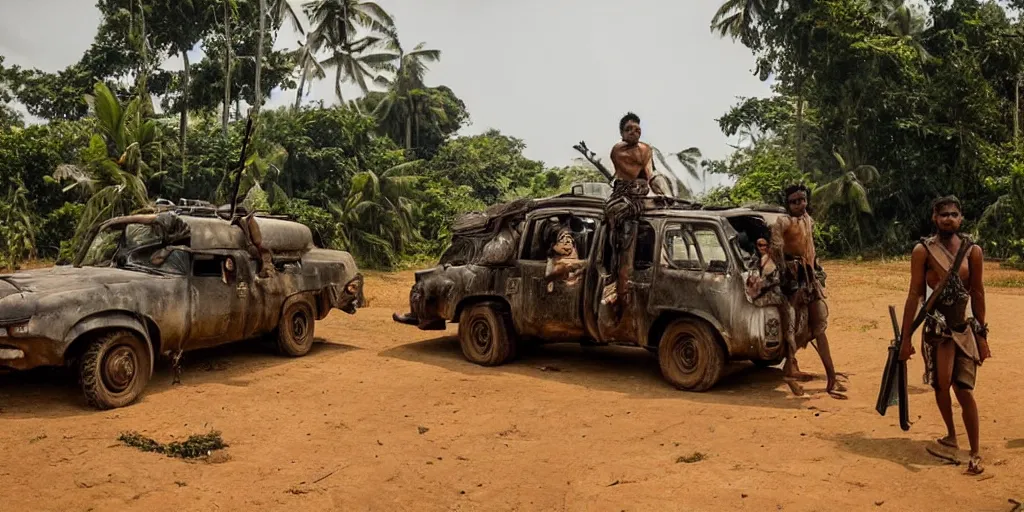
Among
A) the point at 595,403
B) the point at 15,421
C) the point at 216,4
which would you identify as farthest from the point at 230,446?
the point at 216,4

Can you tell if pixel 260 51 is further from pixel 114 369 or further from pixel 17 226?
pixel 114 369

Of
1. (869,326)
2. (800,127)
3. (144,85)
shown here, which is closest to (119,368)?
(869,326)

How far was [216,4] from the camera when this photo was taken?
94.7ft

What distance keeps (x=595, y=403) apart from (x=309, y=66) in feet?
100

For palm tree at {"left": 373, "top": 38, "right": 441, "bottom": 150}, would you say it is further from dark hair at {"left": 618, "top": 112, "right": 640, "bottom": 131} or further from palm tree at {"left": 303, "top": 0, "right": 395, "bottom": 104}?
dark hair at {"left": 618, "top": 112, "right": 640, "bottom": 131}

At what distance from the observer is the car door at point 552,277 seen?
29.3 ft

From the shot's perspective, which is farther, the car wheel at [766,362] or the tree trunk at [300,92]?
the tree trunk at [300,92]

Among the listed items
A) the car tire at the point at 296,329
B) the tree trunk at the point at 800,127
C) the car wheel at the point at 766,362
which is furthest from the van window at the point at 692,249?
the tree trunk at the point at 800,127

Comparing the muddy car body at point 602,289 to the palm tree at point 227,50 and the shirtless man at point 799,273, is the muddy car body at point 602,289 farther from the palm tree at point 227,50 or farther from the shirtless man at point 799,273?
the palm tree at point 227,50

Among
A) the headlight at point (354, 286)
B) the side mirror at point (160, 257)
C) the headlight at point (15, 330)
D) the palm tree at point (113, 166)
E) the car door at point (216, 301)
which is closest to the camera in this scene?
the headlight at point (15, 330)

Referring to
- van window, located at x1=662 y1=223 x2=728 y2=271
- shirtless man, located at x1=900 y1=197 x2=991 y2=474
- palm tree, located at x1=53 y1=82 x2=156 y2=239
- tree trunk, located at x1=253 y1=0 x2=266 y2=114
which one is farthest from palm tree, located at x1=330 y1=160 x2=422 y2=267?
shirtless man, located at x1=900 y1=197 x2=991 y2=474

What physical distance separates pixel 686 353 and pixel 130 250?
609 centimetres

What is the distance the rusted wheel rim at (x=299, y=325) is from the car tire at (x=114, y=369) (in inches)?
101

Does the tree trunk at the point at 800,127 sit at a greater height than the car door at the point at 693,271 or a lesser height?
greater
